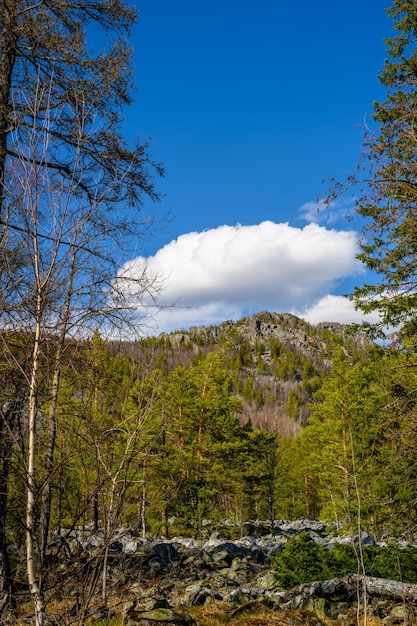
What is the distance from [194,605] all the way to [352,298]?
7.24 metres

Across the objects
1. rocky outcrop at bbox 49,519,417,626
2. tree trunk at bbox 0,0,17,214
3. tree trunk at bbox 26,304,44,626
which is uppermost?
tree trunk at bbox 0,0,17,214

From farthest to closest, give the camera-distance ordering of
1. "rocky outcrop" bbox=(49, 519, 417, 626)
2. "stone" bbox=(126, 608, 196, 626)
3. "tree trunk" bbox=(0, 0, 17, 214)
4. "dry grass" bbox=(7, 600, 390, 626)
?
"dry grass" bbox=(7, 600, 390, 626)
"stone" bbox=(126, 608, 196, 626)
"tree trunk" bbox=(0, 0, 17, 214)
"rocky outcrop" bbox=(49, 519, 417, 626)

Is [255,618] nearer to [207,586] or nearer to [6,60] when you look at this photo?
[207,586]

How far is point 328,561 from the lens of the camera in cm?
775

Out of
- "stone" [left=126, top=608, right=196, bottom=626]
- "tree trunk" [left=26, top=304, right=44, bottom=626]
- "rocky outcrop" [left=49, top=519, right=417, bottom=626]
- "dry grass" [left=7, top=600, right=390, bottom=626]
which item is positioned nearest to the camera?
"tree trunk" [left=26, top=304, right=44, bottom=626]

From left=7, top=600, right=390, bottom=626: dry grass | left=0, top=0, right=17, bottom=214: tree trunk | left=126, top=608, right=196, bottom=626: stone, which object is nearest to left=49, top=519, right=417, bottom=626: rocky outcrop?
left=126, top=608, right=196, bottom=626: stone

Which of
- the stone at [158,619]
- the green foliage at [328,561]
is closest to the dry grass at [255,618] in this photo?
the stone at [158,619]

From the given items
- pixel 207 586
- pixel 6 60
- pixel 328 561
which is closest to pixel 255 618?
pixel 328 561

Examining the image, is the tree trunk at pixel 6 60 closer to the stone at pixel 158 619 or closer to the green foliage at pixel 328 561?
the stone at pixel 158 619

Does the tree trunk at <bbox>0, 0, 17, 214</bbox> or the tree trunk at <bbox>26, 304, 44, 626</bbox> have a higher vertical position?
the tree trunk at <bbox>0, 0, 17, 214</bbox>

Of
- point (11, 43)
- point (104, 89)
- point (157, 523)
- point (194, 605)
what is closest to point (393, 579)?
point (194, 605)

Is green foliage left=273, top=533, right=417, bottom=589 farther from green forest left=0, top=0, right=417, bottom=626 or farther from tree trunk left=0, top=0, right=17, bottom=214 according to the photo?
tree trunk left=0, top=0, right=17, bottom=214

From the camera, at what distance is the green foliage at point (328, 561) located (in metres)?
7.24

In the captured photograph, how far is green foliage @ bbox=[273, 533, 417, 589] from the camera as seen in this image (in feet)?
23.8
